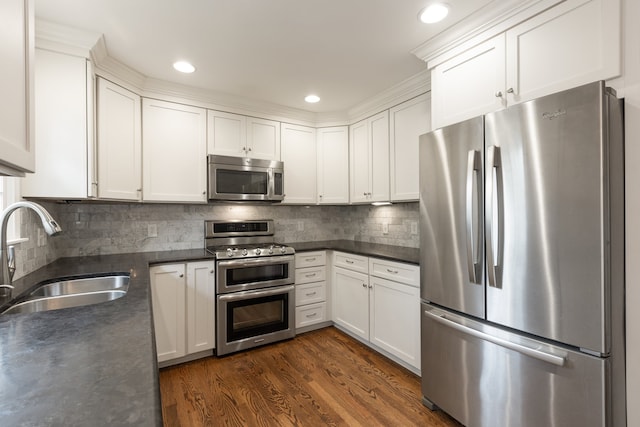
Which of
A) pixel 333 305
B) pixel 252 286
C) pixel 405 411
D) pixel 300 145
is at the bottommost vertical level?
pixel 405 411

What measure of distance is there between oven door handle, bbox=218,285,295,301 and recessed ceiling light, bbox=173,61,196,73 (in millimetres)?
1918

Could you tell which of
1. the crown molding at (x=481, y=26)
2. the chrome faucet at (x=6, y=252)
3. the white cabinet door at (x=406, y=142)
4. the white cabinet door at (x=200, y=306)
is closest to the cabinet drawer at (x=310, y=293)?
the white cabinet door at (x=200, y=306)

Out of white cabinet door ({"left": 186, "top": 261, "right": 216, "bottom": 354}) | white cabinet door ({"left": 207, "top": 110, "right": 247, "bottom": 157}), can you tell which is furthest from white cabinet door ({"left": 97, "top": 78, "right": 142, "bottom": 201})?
white cabinet door ({"left": 186, "top": 261, "right": 216, "bottom": 354})

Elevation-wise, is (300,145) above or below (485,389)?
above

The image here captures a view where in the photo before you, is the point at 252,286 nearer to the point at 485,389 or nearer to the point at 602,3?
the point at 485,389

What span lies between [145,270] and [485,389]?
2137mm

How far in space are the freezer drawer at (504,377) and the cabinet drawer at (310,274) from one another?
1.45 metres

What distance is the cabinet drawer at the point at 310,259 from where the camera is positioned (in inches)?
125

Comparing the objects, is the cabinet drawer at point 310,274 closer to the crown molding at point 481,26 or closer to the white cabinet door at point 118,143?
the white cabinet door at point 118,143

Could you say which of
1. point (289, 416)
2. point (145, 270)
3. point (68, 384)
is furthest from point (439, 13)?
point (289, 416)

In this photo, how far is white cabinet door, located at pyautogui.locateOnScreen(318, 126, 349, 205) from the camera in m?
3.48

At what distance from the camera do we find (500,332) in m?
1.55

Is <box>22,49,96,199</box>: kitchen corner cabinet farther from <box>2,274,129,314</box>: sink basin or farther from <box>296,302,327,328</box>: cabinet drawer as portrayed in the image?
<box>296,302,327,328</box>: cabinet drawer

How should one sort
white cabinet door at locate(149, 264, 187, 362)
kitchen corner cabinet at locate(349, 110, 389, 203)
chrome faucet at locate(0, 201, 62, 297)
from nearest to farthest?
chrome faucet at locate(0, 201, 62, 297)
white cabinet door at locate(149, 264, 187, 362)
kitchen corner cabinet at locate(349, 110, 389, 203)
